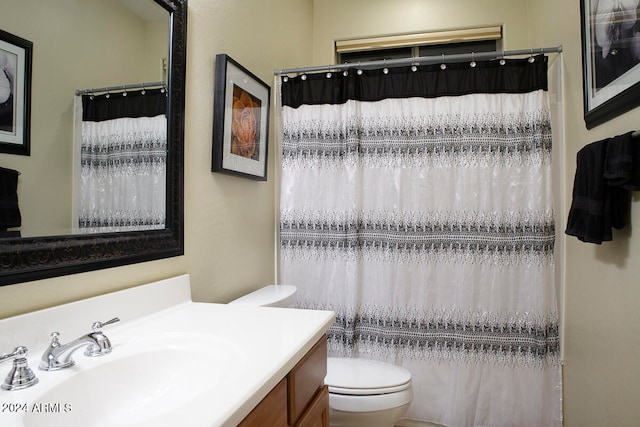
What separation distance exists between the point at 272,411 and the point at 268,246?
1.28 m

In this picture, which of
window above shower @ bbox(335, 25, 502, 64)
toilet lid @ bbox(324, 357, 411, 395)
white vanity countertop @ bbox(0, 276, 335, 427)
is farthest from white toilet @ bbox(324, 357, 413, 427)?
window above shower @ bbox(335, 25, 502, 64)

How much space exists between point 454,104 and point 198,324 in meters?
1.56

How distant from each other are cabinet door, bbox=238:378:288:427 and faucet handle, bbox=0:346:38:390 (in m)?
0.40

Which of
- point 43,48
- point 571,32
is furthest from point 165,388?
point 571,32

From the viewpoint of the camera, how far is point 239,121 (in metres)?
1.62

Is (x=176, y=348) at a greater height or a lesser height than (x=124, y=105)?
lesser

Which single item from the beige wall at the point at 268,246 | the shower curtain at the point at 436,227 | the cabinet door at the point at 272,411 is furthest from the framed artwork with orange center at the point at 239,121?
the cabinet door at the point at 272,411

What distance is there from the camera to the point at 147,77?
3.75ft

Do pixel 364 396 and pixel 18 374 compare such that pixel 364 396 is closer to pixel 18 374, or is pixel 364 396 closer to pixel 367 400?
pixel 367 400

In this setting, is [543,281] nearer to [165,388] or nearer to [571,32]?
[571,32]

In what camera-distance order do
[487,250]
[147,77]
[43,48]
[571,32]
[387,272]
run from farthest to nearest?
[387,272] < [487,250] < [571,32] < [147,77] < [43,48]

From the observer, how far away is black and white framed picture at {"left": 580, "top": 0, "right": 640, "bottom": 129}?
1.12m

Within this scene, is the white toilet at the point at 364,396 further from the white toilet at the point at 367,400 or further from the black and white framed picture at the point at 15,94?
the black and white framed picture at the point at 15,94

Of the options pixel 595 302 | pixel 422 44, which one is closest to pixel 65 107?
pixel 595 302
